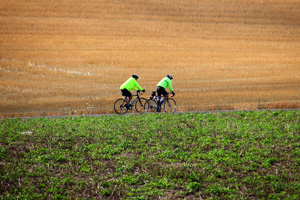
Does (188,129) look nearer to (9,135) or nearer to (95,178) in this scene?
(95,178)

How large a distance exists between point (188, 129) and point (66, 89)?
15621mm

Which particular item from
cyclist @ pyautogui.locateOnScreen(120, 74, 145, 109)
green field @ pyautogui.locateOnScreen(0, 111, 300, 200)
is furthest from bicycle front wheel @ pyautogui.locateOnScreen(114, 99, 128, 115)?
green field @ pyautogui.locateOnScreen(0, 111, 300, 200)

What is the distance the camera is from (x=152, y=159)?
32.0ft

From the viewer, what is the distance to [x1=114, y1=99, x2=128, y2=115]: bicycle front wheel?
720 inches

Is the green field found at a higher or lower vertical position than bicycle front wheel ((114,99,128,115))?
lower

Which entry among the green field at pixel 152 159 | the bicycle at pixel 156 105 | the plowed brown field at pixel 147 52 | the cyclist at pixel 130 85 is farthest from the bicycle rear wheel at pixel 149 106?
the green field at pixel 152 159

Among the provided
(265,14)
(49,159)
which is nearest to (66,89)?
(49,159)

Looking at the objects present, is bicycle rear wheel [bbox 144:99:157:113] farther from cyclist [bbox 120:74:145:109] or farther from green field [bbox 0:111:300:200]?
green field [bbox 0:111:300:200]

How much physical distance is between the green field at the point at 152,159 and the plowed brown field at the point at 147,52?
669 cm

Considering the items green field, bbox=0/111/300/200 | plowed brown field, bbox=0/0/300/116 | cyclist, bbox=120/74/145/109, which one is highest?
plowed brown field, bbox=0/0/300/116

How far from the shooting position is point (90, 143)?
1153 cm

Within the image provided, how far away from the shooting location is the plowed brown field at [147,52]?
2459 cm

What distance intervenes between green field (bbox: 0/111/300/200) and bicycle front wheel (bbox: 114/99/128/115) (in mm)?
3482

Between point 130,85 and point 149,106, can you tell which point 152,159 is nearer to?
point 130,85
